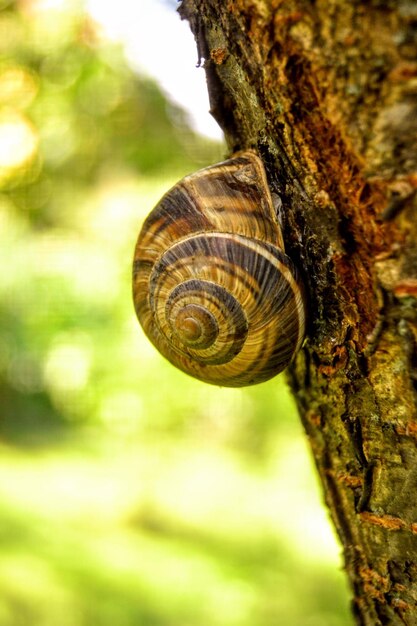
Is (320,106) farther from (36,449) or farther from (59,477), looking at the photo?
(36,449)

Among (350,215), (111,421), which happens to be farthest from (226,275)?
(111,421)

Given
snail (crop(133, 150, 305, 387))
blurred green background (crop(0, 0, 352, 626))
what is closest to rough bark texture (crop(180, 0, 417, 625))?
snail (crop(133, 150, 305, 387))

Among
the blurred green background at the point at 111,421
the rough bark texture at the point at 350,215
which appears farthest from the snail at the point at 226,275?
the blurred green background at the point at 111,421

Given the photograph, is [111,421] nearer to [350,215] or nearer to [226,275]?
[226,275]

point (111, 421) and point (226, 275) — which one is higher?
point (111, 421)

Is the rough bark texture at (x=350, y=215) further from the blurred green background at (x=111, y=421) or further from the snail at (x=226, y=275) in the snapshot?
the blurred green background at (x=111, y=421)
